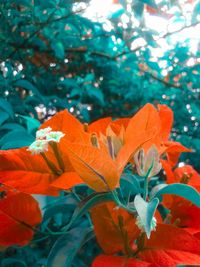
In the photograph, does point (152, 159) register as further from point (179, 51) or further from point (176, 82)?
point (176, 82)

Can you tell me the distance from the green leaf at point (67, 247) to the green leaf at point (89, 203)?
1.5 inches

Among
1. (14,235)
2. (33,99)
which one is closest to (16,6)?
(33,99)

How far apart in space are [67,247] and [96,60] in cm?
83

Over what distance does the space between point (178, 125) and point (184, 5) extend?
32 cm

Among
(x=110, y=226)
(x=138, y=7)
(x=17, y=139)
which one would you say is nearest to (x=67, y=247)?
(x=110, y=226)

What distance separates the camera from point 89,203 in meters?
0.42

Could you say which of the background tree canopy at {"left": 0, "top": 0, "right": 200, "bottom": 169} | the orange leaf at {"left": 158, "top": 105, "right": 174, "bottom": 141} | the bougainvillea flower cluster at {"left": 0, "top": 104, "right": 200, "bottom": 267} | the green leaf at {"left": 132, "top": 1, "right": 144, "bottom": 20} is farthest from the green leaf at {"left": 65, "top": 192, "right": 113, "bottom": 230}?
the green leaf at {"left": 132, "top": 1, "right": 144, "bottom": 20}

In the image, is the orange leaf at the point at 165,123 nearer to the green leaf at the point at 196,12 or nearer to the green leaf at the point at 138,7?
the green leaf at the point at 138,7

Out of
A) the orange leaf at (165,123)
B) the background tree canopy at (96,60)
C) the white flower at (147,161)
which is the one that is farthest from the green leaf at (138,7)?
the white flower at (147,161)

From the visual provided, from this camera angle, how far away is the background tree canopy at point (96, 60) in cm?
90

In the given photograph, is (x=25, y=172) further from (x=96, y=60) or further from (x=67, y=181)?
(x=96, y=60)

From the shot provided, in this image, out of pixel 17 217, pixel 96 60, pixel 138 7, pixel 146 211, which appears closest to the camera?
pixel 146 211

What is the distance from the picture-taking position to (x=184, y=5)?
113 centimetres

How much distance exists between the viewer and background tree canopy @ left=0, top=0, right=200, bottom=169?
A: 0.90 metres
